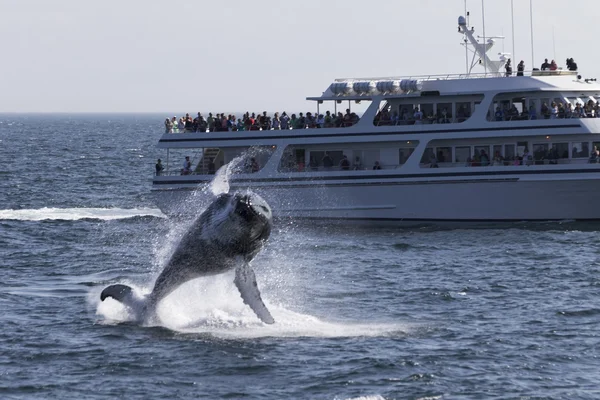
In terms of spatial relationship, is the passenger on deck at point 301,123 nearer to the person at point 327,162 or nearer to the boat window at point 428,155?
the person at point 327,162

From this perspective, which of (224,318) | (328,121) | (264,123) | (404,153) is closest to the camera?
(224,318)

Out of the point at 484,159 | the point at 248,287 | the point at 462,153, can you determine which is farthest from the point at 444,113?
the point at 248,287

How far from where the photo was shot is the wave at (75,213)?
54.9 meters

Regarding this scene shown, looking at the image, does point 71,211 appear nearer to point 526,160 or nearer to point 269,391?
point 526,160

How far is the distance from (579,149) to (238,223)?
2737 centimetres

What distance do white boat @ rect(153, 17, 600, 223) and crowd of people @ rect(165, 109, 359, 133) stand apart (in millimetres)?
355

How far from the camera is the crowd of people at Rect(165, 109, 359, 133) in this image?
52.2 metres

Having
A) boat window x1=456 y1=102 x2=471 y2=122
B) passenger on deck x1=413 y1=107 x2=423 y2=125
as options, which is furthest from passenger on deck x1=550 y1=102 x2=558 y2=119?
passenger on deck x1=413 y1=107 x2=423 y2=125

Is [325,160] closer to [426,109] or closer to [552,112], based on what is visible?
[426,109]

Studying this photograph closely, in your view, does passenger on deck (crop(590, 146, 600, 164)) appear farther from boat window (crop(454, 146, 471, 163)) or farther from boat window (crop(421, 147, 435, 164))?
boat window (crop(421, 147, 435, 164))

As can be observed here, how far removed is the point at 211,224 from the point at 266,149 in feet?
90.0

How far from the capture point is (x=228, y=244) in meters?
25.4

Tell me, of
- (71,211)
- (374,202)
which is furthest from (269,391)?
(71,211)

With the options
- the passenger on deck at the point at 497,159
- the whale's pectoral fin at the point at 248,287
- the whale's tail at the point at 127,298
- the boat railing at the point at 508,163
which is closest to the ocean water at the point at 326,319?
the whale's tail at the point at 127,298
